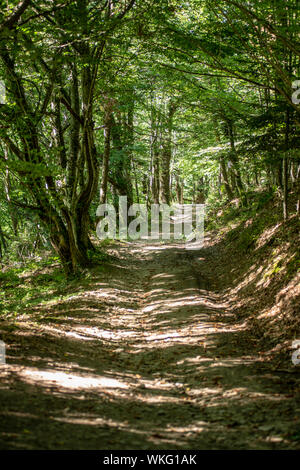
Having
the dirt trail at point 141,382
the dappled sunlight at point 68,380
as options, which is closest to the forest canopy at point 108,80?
the dirt trail at point 141,382

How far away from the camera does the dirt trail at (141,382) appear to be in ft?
11.5

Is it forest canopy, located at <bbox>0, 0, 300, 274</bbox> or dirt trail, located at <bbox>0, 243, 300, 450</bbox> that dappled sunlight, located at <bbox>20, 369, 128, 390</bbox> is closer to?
dirt trail, located at <bbox>0, 243, 300, 450</bbox>

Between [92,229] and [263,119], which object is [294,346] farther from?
[92,229]

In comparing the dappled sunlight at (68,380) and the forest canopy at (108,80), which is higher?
the forest canopy at (108,80)

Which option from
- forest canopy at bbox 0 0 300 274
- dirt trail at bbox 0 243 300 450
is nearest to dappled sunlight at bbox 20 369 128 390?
dirt trail at bbox 0 243 300 450

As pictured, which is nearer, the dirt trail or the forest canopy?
the dirt trail

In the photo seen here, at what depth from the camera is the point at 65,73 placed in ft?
38.8

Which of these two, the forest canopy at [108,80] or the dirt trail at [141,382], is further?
the forest canopy at [108,80]

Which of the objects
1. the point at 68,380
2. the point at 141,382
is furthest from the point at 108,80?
the point at 68,380

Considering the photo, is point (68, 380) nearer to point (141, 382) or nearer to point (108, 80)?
point (141, 382)

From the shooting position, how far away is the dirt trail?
11.5ft

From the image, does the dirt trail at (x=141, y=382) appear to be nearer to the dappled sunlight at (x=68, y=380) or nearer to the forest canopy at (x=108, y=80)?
the dappled sunlight at (x=68, y=380)

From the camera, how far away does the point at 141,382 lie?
5172 mm

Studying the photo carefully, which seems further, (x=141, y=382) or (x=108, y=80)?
(x=108, y=80)
